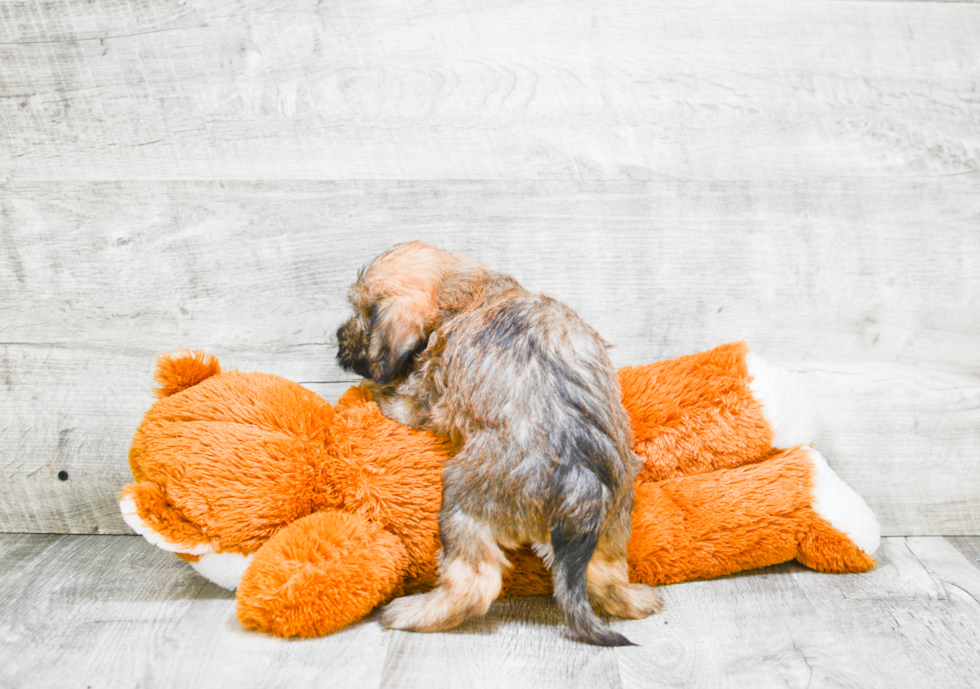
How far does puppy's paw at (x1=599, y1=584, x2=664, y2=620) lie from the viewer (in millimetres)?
1570

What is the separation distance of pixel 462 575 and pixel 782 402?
3.09ft

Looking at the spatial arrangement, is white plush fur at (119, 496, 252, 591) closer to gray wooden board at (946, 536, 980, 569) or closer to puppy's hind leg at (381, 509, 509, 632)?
puppy's hind leg at (381, 509, 509, 632)

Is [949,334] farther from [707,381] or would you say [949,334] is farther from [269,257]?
[269,257]

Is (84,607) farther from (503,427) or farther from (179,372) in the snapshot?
(503,427)

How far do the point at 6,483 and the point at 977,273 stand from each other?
288 centimetres

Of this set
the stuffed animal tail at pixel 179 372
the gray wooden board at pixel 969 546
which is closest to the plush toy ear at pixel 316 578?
A: the stuffed animal tail at pixel 179 372

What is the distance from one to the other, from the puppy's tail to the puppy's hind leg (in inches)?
5.6

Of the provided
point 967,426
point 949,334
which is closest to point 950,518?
point 967,426

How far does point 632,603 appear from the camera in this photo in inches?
62.6

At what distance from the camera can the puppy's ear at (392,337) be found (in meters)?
1.61

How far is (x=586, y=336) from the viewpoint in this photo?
1.61m

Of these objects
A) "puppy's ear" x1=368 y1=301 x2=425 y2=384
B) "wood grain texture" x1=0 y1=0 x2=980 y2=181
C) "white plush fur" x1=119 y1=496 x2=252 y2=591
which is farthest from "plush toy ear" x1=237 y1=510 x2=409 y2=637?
"wood grain texture" x1=0 y1=0 x2=980 y2=181

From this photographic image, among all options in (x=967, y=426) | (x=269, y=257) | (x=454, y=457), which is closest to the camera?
(x=454, y=457)

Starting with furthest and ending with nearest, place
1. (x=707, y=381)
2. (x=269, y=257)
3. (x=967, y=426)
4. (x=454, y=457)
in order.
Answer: (x=967, y=426)
(x=269, y=257)
(x=707, y=381)
(x=454, y=457)
